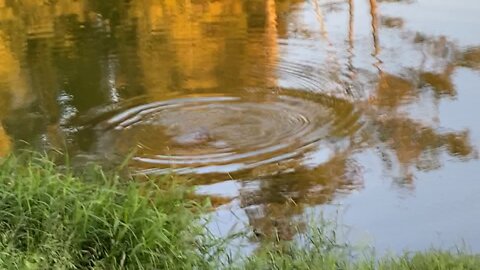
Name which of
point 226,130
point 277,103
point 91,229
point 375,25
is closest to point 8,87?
point 226,130

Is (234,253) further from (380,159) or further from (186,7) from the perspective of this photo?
(186,7)

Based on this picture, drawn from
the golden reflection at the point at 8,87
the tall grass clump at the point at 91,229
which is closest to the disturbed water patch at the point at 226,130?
the golden reflection at the point at 8,87

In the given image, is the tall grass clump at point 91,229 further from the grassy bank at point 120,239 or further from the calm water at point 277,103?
the calm water at point 277,103

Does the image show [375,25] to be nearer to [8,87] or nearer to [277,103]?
[277,103]

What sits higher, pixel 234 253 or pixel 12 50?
pixel 12 50

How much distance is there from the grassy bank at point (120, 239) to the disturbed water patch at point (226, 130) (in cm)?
86

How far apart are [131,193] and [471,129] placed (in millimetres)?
2352

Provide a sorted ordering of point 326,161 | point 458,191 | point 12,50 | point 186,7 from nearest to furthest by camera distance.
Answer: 1. point 458,191
2. point 326,161
3. point 12,50
4. point 186,7

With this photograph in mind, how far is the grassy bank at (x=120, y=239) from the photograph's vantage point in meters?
3.19

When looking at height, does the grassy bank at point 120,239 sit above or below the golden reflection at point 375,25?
below

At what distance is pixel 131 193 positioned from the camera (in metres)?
3.42

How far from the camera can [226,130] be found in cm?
475

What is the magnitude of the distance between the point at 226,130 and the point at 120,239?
162cm

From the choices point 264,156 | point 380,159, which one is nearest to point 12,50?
point 264,156
